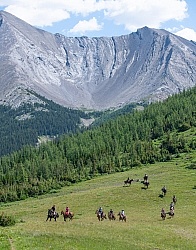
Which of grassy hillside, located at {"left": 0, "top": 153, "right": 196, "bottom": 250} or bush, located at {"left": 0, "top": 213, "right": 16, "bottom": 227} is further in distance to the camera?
bush, located at {"left": 0, "top": 213, "right": 16, "bottom": 227}

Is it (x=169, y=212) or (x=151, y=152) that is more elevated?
(x=151, y=152)

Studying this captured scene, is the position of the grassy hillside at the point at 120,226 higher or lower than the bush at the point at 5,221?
lower

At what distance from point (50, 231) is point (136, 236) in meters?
11.0

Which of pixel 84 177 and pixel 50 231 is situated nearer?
pixel 50 231

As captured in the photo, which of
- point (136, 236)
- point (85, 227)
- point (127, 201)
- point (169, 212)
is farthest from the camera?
point (127, 201)

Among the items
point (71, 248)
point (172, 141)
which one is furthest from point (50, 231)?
point (172, 141)

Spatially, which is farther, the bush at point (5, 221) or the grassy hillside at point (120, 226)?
the bush at point (5, 221)

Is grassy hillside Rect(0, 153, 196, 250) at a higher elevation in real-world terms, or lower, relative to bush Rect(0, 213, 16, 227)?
lower

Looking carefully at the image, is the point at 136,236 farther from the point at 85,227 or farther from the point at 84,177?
the point at 84,177

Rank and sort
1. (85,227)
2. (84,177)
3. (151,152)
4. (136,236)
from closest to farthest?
1. (136,236)
2. (85,227)
3. (84,177)
4. (151,152)

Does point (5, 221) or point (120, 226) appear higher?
point (5, 221)

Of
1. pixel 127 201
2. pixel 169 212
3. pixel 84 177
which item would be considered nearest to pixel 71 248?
pixel 169 212

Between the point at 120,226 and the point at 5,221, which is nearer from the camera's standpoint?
the point at 120,226

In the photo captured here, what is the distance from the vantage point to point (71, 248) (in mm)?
42656
